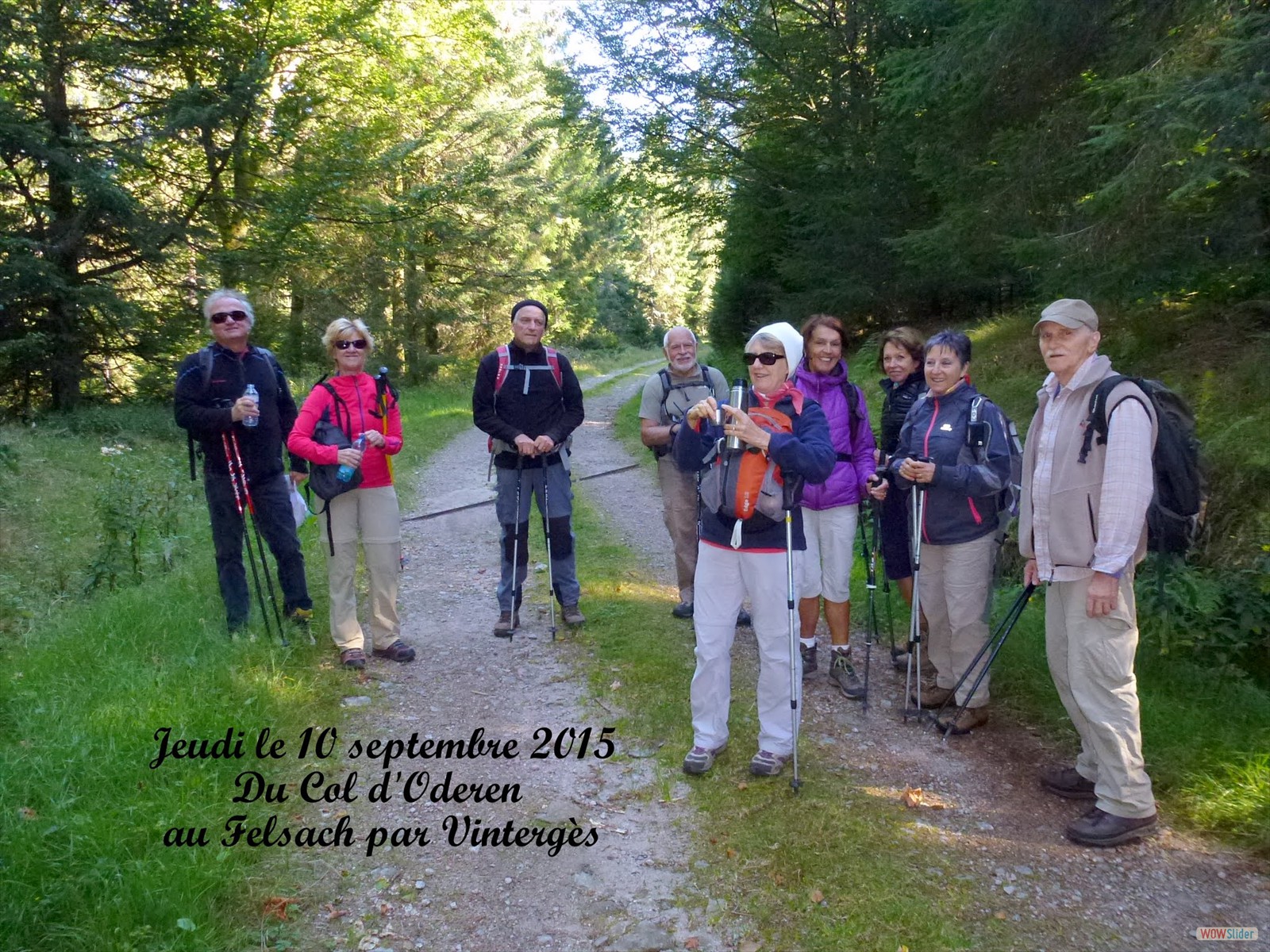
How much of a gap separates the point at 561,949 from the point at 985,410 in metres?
3.37

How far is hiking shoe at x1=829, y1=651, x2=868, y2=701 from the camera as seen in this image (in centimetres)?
520

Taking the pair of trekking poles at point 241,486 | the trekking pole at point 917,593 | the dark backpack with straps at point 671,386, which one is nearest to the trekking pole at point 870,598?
the trekking pole at point 917,593

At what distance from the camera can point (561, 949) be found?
308 centimetres

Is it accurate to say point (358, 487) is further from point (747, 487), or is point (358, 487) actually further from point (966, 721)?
point (966, 721)

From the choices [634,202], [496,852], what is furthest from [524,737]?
[634,202]

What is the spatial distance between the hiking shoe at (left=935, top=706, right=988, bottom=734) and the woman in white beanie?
1041 millimetres

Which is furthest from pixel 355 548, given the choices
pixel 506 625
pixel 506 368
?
pixel 506 368

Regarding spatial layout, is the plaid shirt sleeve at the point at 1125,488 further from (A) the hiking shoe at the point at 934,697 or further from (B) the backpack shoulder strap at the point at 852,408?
(B) the backpack shoulder strap at the point at 852,408

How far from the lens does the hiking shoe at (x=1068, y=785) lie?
13.2 feet

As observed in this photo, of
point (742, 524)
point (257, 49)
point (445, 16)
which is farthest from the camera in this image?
point (445, 16)

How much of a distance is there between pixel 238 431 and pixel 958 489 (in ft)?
14.5

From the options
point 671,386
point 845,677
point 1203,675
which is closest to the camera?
point 1203,675

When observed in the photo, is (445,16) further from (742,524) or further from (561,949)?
(561,949)

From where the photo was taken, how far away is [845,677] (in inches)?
208
